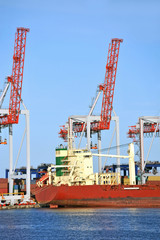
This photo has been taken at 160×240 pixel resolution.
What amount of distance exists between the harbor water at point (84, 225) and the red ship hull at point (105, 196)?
15.9ft

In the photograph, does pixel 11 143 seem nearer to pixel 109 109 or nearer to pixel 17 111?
pixel 17 111

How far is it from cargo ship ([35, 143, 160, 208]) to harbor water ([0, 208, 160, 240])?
508 centimetres

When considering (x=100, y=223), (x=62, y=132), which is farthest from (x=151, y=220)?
(x=62, y=132)

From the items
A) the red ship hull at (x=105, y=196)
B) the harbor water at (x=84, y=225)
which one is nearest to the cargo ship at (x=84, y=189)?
the red ship hull at (x=105, y=196)

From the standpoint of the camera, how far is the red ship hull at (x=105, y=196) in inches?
3147

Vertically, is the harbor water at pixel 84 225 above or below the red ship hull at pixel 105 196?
below

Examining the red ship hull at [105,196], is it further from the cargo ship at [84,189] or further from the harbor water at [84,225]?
the harbor water at [84,225]

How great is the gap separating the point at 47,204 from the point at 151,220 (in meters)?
27.1

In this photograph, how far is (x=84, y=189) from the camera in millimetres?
79875

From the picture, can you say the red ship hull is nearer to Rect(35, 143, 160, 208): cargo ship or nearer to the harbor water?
Rect(35, 143, 160, 208): cargo ship

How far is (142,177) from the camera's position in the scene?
101 metres

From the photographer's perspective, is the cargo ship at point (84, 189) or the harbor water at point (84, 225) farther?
the cargo ship at point (84, 189)

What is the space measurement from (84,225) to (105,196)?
21.6 m

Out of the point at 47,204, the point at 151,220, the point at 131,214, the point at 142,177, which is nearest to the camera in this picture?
the point at 151,220
